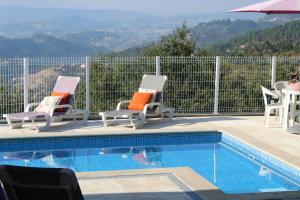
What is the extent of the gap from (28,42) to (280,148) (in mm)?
75638

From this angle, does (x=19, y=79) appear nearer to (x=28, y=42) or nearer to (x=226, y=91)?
(x=226, y=91)

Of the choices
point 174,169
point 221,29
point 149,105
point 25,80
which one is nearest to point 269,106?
point 149,105

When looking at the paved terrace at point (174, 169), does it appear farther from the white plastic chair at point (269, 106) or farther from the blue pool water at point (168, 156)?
the white plastic chair at point (269, 106)

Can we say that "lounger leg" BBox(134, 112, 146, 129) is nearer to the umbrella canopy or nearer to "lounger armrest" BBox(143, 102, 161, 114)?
"lounger armrest" BBox(143, 102, 161, 114)

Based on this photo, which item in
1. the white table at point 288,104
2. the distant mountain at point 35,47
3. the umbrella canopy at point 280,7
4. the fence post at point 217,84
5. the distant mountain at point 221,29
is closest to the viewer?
the umbrella canopy at point 280,7

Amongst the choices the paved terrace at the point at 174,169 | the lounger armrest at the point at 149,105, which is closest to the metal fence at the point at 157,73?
the paved terrace at the point at 174,169

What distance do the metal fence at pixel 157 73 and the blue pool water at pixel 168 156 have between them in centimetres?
203

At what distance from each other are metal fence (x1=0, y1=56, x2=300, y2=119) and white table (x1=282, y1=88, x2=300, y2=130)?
2249mm

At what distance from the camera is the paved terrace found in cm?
609

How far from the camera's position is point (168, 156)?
31.1 ft

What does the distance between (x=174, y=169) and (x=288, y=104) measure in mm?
3747

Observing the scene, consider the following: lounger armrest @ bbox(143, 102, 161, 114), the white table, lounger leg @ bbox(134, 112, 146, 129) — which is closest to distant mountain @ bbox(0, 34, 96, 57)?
lounger armrest @ bbox(143, 102, 161, 114)

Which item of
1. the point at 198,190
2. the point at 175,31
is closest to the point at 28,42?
the point at 175,31

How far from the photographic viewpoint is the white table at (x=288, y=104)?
10.1 metres
